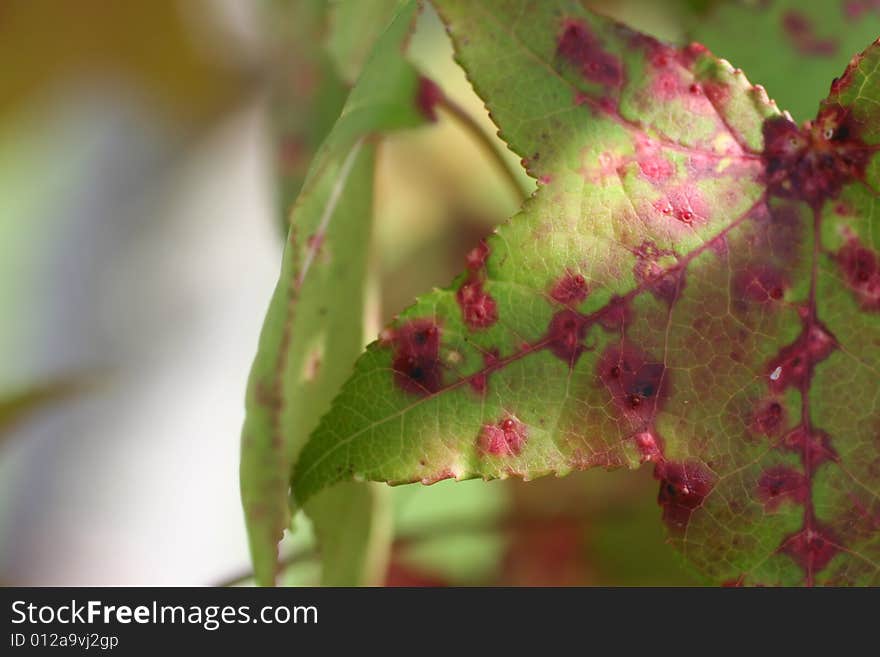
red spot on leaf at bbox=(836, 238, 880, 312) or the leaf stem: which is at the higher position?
the leaf stem

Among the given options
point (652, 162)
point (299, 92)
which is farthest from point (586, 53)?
point (299, 92)

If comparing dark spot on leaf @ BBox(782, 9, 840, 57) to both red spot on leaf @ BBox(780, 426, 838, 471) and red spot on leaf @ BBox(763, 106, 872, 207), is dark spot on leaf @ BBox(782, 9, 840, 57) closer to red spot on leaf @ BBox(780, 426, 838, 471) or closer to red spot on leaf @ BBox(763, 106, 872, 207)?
red spot on leaf @ BBox(763, 106, 872, 207)

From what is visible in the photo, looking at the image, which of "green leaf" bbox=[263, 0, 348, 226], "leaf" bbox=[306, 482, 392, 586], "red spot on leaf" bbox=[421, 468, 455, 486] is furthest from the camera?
"green leaf" bbox=[263, 0, 348, 226]

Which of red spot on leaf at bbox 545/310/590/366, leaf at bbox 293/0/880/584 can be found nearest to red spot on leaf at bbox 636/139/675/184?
leaf at bbox 293/0/880/584

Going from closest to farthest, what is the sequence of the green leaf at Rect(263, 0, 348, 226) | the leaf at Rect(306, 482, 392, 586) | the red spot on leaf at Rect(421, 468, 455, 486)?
the red spot on leaf at Rect(421, 468, 455, 486) → the leaf at Rect(306, 482, 392, 586) → the green leaf at Rect(263, 0, 348, 226)

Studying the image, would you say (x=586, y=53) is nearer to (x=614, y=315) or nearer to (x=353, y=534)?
(x=614, y=315)

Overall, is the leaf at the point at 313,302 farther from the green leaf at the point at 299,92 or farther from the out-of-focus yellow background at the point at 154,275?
the out-of-focus yellow background at the point at 154,275
